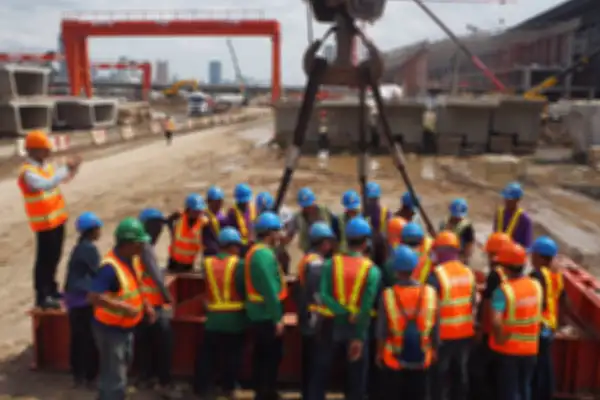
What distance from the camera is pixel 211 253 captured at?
20.4 ft

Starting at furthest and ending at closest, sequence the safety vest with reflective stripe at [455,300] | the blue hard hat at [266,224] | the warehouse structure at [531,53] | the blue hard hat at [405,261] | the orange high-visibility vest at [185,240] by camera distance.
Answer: the warehouse structure at [531,53]
the orange high-visibility vest at [185,240]
the blue hard hat at [266,224]
the safety vest with reflective stripe at [455,300]
the blue hard hat at [405,261]

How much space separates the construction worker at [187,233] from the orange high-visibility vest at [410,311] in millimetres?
2847

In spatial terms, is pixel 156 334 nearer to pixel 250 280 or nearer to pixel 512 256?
pixel 250 280

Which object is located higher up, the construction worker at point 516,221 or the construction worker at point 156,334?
A: the construction worker at point 516,221

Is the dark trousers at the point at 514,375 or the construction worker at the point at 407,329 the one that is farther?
the dark trousers at the point at 514,375

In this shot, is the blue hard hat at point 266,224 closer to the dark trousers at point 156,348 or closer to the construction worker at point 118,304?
the construction worker at point 118,304

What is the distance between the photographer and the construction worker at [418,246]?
4.53 m

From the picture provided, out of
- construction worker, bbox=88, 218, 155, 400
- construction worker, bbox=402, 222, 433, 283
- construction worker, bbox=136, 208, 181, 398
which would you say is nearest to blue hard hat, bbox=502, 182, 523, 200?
construction worker, bbox=402, 222, 433, 283

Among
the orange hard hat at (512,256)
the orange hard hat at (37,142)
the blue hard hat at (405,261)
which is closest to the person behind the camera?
the blue hard hat at (405,261)

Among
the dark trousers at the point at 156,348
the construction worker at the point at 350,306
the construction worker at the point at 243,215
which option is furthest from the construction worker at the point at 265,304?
the construction worker at the point at 243,215

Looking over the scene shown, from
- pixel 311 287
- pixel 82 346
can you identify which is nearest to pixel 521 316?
pixel 311 287

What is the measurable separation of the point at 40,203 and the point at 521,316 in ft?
15.0

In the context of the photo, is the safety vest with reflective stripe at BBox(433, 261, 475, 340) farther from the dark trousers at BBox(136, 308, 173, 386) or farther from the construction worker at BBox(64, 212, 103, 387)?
the construction worker at BBox(64, 212, 103, 387)

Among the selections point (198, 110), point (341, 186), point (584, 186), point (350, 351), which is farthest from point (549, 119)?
point (198, 110)
